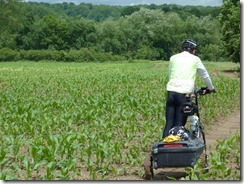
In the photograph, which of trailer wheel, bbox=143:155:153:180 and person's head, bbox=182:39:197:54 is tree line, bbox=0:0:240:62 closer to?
person's head, bbox=182:39:197:54

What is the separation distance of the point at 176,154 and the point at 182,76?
0.93m

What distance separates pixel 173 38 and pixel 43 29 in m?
39.2

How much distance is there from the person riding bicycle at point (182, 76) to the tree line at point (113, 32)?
19830 millimetres

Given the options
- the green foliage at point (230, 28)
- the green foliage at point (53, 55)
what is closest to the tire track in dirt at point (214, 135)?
the green foliage at point (230, 28)

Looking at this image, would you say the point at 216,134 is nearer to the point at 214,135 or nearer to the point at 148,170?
the point at 214,135

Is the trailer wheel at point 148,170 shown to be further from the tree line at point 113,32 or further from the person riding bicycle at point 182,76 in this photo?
the tree line at point 113,32

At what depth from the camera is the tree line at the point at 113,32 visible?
3416cm

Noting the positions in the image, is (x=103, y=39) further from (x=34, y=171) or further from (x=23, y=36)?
(x=34, y=171)

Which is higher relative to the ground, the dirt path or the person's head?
the person's head

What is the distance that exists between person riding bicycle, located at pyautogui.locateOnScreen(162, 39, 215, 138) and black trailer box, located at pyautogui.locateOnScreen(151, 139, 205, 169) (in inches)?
20.8

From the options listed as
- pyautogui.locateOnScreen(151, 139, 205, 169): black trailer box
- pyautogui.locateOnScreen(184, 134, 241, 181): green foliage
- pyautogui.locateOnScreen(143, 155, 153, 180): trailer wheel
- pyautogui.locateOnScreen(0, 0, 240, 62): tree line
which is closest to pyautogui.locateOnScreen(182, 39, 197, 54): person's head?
pyautogui.locateOnScreen(151, 139, 205, 169): black trailer box

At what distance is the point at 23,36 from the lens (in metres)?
71.0

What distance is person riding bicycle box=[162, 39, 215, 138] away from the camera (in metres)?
5.81

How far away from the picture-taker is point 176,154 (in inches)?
214
